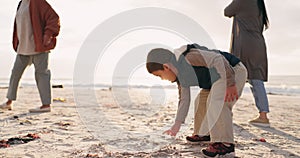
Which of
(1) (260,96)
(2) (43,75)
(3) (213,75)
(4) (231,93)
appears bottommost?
(1) (260,96)

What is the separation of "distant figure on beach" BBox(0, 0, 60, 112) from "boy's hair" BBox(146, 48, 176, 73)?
9.37ft

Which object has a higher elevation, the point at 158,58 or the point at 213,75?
the point at 158,58

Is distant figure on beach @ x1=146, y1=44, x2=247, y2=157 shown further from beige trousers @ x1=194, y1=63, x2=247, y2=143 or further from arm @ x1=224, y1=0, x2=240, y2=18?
arm @ x1=224, y1=0, x2=240, y2=18

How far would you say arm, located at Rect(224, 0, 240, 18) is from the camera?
5.14 metres

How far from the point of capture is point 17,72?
5.57m

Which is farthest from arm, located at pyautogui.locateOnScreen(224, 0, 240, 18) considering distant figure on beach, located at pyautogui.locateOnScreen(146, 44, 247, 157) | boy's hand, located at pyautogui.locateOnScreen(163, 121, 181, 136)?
boy's hand, located at pyautogui.locateOnScreen(163, 121, 181, 136)

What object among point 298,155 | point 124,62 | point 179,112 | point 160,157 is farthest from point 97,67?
point 298,155

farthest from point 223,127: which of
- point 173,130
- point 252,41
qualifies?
point 252,41

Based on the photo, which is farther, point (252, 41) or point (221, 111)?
point (252, 41)

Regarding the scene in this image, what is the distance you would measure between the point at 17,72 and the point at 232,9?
366 cm

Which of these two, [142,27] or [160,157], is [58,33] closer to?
[142,27]

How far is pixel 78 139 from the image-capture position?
3.62 meters

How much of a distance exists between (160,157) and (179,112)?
60cm

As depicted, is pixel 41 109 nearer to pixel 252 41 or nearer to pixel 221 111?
pixel 221 111
